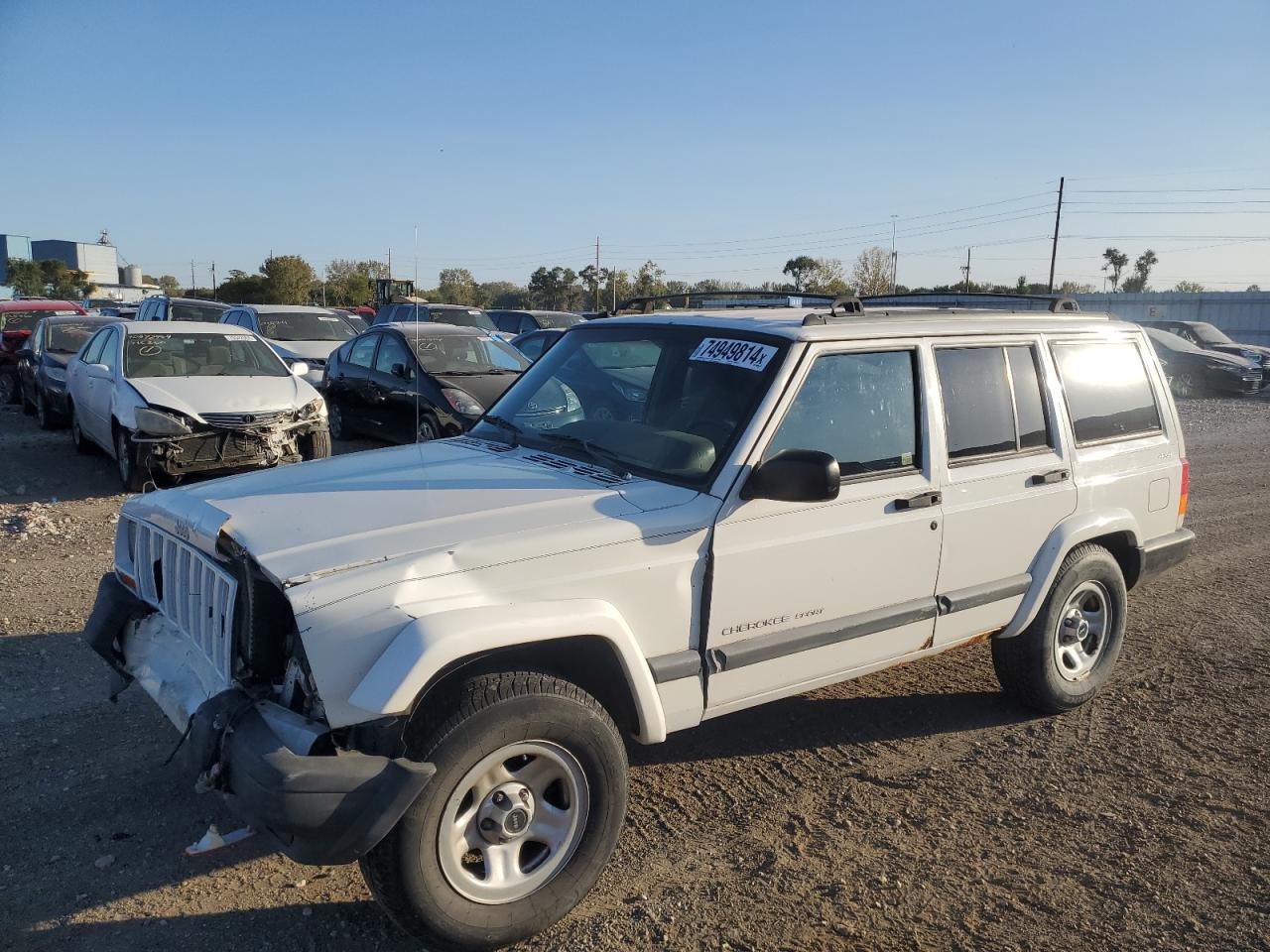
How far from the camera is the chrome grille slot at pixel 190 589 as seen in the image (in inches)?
120

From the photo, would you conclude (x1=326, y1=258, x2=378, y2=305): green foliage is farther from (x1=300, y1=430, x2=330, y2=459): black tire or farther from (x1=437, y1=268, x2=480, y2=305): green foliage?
(x1=300, y1=430, x2=330, y2=459): black tire

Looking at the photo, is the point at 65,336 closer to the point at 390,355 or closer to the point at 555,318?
the point at 390,355

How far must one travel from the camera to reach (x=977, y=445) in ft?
13.9

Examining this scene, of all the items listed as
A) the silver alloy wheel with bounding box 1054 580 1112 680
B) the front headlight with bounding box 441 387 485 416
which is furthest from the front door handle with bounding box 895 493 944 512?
the front headlight with bounding box 441 387 485 416

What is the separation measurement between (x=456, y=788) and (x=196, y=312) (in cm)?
1673

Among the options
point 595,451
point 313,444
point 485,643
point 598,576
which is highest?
point 595,451

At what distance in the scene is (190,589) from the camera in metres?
3.33

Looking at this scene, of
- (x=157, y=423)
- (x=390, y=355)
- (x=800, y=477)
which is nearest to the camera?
(x=800, y=477)

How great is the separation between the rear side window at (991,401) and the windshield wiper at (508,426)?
1.86m

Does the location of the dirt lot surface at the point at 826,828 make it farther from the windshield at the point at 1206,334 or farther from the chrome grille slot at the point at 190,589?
the windshield at the point at 1206,334

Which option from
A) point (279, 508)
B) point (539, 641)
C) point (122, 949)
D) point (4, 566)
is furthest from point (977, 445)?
point (4, 566)

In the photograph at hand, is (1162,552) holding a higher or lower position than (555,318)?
lower

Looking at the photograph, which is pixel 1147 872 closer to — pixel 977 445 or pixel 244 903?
pixel 977 445

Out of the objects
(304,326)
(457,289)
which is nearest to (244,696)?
(304,326)
